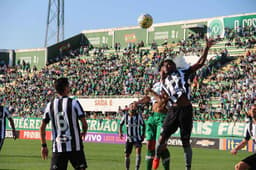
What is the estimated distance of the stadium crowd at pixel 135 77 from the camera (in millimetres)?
38906

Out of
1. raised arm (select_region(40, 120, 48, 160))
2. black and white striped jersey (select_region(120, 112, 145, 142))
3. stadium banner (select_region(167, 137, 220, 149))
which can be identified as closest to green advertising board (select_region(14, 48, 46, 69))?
stadium banner (select_region(167, 137, 220, 149))

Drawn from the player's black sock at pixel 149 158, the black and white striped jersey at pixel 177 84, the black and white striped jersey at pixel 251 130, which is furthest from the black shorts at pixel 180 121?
the player's black sock at pixel 149 158

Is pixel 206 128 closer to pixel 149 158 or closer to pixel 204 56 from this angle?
pixel 149 158

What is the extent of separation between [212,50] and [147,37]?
14.4 m

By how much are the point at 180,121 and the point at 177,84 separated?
833 mm

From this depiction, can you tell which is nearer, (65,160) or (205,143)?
(65,160)

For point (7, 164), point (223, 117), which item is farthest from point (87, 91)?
point (7, 164)

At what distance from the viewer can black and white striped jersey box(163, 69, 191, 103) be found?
36.6 ft

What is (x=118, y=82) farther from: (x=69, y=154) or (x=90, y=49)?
(x=69, y=154)

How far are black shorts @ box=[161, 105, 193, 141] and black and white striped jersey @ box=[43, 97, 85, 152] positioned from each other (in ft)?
9.26

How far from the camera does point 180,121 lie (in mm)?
11336

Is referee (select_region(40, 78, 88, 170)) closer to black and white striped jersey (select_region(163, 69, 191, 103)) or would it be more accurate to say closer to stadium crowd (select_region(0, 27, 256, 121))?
black and white striped jersey (select_region(163, 69, 191, 103))

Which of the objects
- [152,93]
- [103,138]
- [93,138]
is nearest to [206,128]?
[103,138]

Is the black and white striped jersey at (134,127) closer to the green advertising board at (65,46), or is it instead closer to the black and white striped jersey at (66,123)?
the black and white striped jersey at (66,123)
